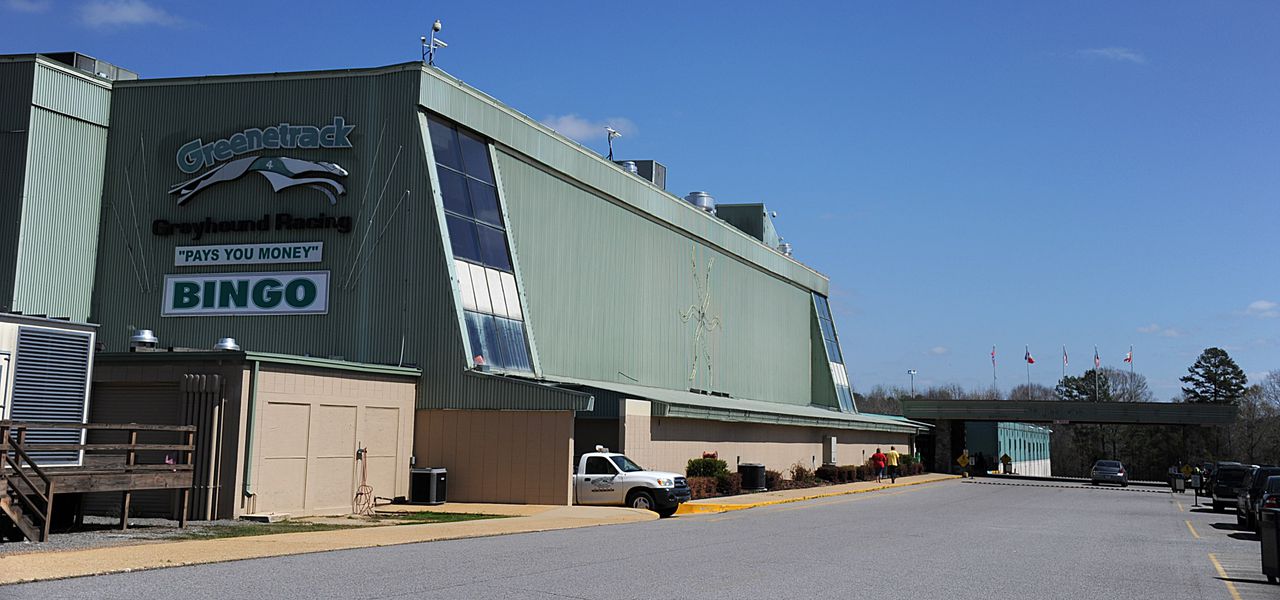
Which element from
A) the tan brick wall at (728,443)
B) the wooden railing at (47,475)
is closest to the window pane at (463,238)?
the tan brick wall at (728,443)

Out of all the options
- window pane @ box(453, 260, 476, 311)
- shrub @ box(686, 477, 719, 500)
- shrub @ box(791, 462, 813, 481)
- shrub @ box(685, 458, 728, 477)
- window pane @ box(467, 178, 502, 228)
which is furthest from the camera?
shrub @ box(791, 462, 813, 481)

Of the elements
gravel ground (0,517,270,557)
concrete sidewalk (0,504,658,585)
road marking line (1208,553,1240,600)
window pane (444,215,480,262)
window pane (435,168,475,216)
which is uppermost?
window pane (435,168,475,216)

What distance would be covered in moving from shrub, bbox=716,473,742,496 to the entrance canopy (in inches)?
1670

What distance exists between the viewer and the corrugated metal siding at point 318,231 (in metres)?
31.3

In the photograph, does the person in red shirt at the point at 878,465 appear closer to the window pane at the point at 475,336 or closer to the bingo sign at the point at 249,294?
the window pane at the point at 475,336

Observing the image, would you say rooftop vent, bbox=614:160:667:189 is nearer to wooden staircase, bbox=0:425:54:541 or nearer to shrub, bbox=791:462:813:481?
shrub, bbox=791:462:813:481

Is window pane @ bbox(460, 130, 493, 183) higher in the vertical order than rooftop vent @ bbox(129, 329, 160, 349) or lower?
higher

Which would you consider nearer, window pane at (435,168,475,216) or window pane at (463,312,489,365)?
window pane at (463,312,489,365)

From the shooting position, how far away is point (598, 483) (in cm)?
2980

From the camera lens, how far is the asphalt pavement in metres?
12.8

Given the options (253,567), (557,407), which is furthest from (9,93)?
(253,567)

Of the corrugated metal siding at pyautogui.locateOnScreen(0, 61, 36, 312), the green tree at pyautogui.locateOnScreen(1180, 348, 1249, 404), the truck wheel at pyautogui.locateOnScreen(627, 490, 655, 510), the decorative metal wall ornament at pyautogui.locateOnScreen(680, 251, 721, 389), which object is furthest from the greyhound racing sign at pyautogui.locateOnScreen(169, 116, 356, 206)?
the green tree at pyautogui.locateOnScreen(1180, 348, 1249, 404)

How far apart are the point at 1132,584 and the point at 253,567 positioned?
1168cm

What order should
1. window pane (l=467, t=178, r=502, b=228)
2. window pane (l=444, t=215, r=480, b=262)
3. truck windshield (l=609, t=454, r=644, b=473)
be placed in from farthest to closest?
window pane (l=467, t=178, r=502, b=228) < window pane (l=444, t=215, r=480, b=262) < truck windshield (l=609, t=454, r=644, b=473)
